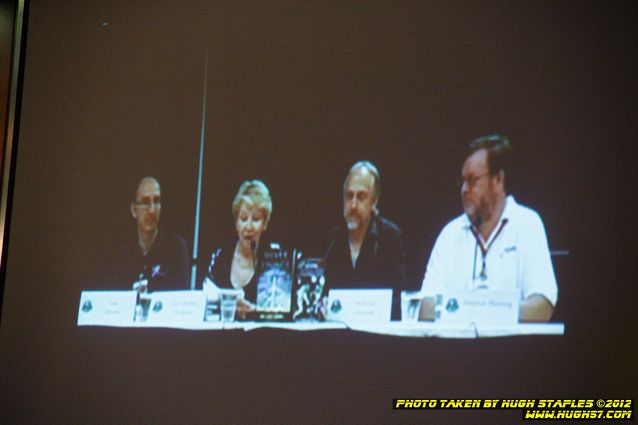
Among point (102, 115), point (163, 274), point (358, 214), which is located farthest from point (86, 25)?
point (358, 214)

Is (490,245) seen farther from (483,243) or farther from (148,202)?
(148,202)

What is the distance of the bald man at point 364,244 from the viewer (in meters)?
2.89

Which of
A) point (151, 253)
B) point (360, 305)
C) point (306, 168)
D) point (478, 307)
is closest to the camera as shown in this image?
point (478, 307)

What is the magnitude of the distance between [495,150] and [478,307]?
64 cm

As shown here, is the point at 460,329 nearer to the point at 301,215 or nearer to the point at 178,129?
the point at 301,215

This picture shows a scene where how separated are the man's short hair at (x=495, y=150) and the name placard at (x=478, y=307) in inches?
19.3

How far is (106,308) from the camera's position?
3152 millimetres

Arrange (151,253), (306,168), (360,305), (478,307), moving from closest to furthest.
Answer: (478,307), (360,305), (306,168), (151,253)

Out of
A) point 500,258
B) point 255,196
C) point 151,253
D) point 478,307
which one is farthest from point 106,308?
point 500,258

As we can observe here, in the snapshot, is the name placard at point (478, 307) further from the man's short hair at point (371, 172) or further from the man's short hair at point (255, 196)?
the man's short hair at point (255, 196)

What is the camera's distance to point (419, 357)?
283cm

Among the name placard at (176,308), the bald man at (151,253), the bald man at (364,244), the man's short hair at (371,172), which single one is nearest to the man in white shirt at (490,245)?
the bald man at (364,244)

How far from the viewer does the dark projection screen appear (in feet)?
9.16

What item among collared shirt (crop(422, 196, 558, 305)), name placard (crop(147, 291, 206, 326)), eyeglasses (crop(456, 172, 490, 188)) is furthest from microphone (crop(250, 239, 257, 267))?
eyeglasses (crop(456, 172, 490, 188))
